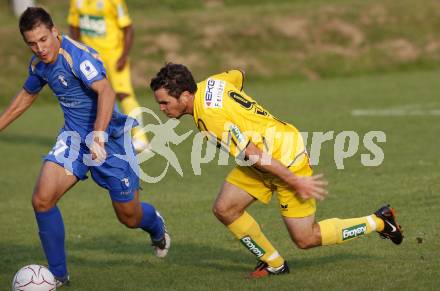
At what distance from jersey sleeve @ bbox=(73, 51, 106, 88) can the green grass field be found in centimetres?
167

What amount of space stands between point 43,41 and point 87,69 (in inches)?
16.0

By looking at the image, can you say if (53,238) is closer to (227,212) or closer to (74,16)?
(227,212)

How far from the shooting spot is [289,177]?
719 cm

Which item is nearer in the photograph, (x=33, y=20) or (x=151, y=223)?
(x=33, y=20)

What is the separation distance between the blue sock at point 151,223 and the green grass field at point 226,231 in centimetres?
28

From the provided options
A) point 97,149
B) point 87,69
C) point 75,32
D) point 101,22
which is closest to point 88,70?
point 87,69

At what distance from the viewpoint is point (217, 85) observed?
24.6ft

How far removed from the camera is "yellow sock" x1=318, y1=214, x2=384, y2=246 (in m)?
7.72

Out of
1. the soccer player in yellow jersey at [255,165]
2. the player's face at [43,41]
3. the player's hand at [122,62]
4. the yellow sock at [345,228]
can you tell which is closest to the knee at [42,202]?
the player's face at [43,41]

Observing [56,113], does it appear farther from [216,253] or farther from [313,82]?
[216,253]

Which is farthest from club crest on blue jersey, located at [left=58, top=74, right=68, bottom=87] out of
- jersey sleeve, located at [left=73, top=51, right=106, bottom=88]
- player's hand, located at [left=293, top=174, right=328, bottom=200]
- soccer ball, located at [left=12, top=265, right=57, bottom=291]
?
player's hand, located at [left=293, top=174, right=328, bottom=200]

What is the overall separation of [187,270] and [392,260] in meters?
1.72

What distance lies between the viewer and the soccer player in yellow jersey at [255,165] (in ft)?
23.7

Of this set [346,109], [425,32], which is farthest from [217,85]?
[425,32]
